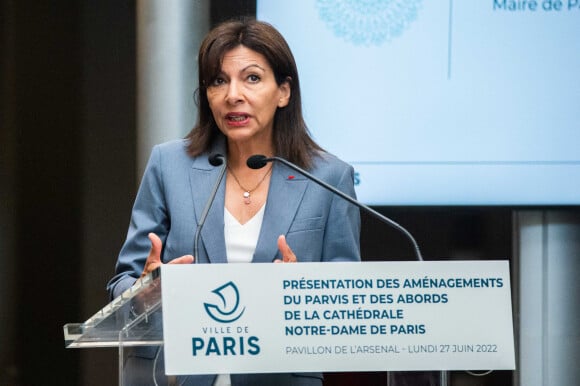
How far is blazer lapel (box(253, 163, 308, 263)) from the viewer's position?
96.1 inches

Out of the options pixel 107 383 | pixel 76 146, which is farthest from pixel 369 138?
pixel 107 383

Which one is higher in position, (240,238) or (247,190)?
(247,190)

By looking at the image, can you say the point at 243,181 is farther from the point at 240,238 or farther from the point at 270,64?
the point at 270,64

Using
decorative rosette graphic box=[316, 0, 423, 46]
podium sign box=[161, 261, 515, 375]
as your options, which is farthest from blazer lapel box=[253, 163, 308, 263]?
decorative rosette graphic box=[316, 0, 423, 46]

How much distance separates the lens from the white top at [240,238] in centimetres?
247

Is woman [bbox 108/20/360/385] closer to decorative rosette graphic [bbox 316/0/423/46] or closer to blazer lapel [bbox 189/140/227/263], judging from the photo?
blazer lapel [bbox 189/140/227/263]

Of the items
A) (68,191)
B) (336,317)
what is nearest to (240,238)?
(336,317)

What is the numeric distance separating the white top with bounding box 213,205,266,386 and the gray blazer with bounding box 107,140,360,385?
3cm

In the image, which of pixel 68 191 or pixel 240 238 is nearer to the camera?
pixel 240 238

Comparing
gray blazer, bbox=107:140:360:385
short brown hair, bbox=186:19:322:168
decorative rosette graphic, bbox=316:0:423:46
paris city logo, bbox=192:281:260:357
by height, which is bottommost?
paris city logo, bbox=192:281:260:357

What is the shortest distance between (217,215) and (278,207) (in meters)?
0.16

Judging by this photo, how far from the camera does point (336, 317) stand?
188 centimetres

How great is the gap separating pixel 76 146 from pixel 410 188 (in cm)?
134

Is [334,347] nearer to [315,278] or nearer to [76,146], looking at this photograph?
[315,278]
